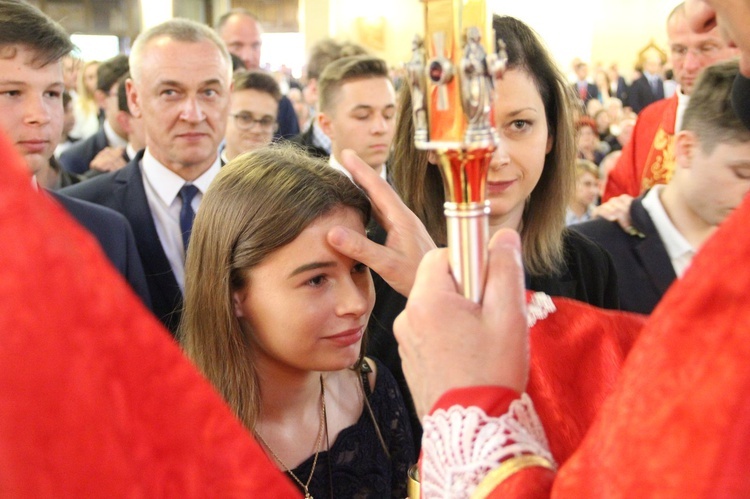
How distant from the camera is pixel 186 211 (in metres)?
2.57

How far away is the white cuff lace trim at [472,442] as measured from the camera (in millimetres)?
711

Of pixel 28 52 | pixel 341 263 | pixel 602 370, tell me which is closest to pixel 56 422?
pixel 602 370

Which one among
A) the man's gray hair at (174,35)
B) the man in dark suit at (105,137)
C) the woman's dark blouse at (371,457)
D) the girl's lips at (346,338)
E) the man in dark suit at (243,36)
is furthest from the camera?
the man in dark suit at (243,36)

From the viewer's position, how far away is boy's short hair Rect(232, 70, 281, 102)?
412 centimetres

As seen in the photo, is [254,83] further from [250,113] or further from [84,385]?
[84,385]

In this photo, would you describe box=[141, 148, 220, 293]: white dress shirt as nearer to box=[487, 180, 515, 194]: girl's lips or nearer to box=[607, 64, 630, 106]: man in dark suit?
box=[487, 180, 515, 194]: girl's lips

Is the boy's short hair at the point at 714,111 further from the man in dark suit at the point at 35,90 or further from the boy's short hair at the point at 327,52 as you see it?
the boy's short hair at the point at 327,52

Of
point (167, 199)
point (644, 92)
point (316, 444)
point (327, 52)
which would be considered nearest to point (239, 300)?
point (316, 444)

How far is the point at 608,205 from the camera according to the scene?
2441 mm

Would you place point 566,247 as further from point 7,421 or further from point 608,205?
point 7,421

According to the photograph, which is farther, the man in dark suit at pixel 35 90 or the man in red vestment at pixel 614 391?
the man in dark suit at pixel 35 90

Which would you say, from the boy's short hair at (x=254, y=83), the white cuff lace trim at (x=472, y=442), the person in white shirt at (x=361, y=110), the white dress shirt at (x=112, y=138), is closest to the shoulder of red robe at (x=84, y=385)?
the white cuff lace trim at (x=472, y=442)

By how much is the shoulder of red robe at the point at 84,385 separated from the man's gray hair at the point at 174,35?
8.10ft

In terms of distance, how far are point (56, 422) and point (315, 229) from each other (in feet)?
3.53
